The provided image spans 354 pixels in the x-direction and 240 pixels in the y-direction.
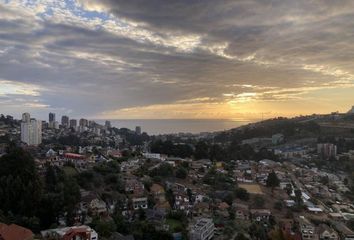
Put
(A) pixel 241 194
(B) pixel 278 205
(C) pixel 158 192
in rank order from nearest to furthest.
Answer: (C) pixel 158 192, (B) pixel 278 205, (A) pixel 241 194

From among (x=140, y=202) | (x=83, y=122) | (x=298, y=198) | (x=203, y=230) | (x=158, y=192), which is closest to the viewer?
(x=203, y=230)

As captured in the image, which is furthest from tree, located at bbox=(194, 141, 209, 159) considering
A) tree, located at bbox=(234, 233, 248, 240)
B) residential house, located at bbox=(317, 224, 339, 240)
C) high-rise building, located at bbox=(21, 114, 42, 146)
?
high-rise building, located at bbox=(21, 114, 42, 146)

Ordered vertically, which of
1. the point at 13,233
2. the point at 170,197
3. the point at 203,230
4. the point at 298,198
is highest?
the point at 13,233

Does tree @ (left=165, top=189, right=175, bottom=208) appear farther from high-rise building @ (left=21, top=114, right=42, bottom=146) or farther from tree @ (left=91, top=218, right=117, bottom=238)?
high-rise building @ (left=21, top=114, right=42, bottom=146)

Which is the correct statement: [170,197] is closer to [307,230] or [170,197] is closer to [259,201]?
[259,201]

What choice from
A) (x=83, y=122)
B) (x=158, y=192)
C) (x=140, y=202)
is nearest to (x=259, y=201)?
(x=158, y=192)

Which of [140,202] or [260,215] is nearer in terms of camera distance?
[140,202]

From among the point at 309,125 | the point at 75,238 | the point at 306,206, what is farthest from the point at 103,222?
the point at 309,125

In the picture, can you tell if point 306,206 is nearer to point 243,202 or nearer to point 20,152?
point 243,202
